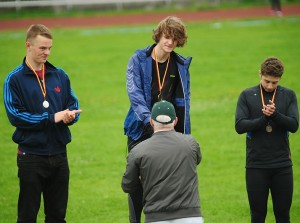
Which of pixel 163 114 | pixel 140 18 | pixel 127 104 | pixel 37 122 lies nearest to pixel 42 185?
pixel 37 122

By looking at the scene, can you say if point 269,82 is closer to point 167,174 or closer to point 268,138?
point 268,138

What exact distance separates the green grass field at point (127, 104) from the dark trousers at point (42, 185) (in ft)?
7.11

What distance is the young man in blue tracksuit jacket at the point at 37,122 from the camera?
7.11 metres

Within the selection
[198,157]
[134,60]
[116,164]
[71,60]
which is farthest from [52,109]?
[71,60]

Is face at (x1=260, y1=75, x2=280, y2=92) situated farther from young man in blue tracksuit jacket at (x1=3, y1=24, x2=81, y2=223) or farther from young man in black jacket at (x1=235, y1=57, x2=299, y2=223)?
young man in blue tracksuit jacket at (x1=3, y1=24, x2=81, y2=223)

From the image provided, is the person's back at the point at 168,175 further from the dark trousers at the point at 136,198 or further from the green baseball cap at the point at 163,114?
the dark trousers at the point at 136,198

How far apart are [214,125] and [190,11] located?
56.6 feet

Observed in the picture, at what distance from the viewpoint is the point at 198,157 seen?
659cm

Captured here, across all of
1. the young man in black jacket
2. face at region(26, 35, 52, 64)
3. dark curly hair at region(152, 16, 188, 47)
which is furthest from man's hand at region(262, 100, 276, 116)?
face at region(26, 35, 52, 64)

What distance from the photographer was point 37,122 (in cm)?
708

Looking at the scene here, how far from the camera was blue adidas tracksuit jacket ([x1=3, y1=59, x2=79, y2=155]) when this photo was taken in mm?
7090

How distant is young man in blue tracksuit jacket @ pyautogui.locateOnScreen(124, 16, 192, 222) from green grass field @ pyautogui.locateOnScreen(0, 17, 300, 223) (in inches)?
93.8

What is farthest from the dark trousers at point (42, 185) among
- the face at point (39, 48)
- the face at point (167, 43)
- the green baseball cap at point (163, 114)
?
the face at point (167, 43)

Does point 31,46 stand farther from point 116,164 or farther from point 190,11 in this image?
point 190,11
